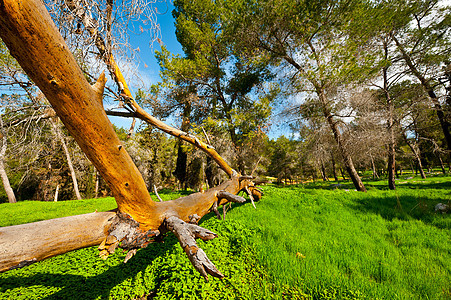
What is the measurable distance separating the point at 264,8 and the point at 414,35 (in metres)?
8.36

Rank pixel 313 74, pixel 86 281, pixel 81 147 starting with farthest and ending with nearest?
1. pixel 313 74
2. pixel 86 281
3. pixel 81 147

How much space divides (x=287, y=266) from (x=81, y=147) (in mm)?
3607

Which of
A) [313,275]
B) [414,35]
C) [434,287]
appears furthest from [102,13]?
[414,35]

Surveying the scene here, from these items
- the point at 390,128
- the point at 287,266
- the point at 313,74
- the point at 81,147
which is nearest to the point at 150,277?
the point at 287,266

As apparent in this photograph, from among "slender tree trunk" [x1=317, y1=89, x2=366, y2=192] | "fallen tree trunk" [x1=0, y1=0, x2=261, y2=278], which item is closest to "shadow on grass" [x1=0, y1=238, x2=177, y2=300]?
"fallen tree trunk" [x1=0, y1=0, x2=261, y2=278]

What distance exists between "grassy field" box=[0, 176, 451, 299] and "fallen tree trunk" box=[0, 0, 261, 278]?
5.99ft

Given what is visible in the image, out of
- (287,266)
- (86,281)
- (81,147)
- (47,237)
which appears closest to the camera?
(47,237)

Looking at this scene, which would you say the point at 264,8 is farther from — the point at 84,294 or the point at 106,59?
the point at 84,294

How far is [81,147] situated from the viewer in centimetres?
143

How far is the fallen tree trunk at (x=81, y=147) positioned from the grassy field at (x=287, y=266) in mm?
1826

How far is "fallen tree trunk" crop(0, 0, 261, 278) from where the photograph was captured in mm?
1069

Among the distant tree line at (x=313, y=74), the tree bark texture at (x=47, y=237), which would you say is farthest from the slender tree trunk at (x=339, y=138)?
the tree bark texture at (x=47, y=237)

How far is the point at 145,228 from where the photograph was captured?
1.80 m

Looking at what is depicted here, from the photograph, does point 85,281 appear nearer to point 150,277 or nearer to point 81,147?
point 150,277
